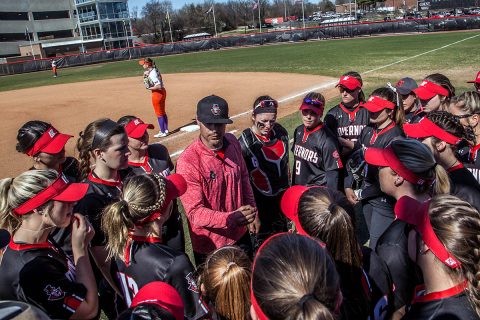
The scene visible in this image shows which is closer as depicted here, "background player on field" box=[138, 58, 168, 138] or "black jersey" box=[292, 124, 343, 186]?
"black jersey" box=[292, 124, 343, 186]

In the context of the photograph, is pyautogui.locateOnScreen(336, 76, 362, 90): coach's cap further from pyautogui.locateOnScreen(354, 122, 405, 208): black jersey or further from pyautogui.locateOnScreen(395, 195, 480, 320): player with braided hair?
pyautogui.locateOnScreen(395, 195, 480, 320): player with braided hair

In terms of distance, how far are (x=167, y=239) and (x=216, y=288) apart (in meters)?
1.75

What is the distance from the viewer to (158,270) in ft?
8.52

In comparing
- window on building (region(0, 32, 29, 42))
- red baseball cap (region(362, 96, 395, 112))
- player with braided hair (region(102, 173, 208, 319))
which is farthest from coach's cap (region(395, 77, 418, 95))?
window on building (region(0, 32, 29, 42))

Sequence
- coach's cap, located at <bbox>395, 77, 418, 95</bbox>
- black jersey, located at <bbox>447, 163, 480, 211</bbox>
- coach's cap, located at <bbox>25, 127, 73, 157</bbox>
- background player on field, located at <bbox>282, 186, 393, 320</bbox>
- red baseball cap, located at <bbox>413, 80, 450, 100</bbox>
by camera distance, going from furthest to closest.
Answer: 1. coach's cap, located at <bbox>395, 77, 418, 95</bbox>
2. red baseball cap, located at <bbox>413, 80, 450, 100</bbox>
3. coach's cap, located at <bbox>25, 127, 73, 157</bbox>
4. black jersey, located at <bbox>447, 163, 480, 211</bbox>
5. background player on field, located at <bbox>282, 186, 393, 320</bbox>

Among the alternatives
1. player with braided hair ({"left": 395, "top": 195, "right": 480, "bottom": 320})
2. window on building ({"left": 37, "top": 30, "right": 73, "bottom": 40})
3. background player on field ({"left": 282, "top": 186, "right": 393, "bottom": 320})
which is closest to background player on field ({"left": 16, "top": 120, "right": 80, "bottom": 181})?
background player on field ({"left": 282, "top": 186, "right": 393, "bottom": 320})

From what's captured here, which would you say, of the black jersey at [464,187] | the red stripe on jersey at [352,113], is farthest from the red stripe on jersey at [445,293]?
the red stripe on jersey at [352,113]

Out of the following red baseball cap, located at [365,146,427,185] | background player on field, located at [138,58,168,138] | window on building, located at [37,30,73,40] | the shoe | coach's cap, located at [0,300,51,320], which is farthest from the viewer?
window on building, located at [37,30,73,40]

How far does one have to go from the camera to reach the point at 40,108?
17812mm

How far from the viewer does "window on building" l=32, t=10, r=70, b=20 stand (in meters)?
77.6

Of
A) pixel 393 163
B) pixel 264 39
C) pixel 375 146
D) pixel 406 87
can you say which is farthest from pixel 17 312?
pixel 264 39

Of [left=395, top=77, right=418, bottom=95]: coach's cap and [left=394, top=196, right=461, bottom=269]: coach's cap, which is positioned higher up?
[left=395, top=77, right=418, bottom=95]: coach's cap

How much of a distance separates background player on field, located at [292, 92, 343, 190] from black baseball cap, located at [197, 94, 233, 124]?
1480mm

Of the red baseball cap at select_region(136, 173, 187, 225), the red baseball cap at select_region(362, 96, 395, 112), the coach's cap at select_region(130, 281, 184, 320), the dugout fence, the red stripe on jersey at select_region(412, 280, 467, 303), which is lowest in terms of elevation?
the red stripe on jersey at select_region(412, 280, 467, 303)
